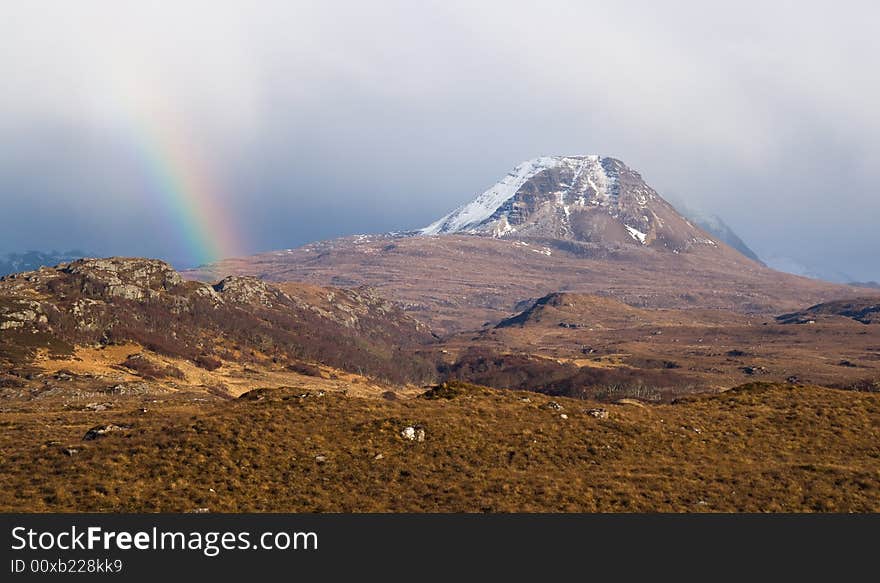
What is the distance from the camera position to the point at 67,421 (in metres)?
56.8

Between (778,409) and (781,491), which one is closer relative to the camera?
(781,491)

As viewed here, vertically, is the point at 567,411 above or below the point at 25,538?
above

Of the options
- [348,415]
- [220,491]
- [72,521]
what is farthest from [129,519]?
[348,415]

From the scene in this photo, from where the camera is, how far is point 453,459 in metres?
43.3

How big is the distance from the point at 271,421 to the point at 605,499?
23.4 m

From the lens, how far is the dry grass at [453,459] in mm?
36938

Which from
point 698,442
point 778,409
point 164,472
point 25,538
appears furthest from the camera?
point 778,409

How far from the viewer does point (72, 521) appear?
3181cm

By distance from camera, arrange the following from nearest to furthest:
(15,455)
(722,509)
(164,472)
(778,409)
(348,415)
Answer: (722,509) < (164,472) < (15,455) < (348,415) < (778,409)

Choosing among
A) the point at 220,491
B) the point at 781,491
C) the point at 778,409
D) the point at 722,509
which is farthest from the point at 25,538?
the point at 778,409

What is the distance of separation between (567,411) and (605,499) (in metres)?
15.9

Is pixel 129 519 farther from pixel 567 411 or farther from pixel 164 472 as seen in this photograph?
pixel 567 411

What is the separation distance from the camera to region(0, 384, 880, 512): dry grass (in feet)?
121

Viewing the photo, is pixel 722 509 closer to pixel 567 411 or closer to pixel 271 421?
pixel 567 411
